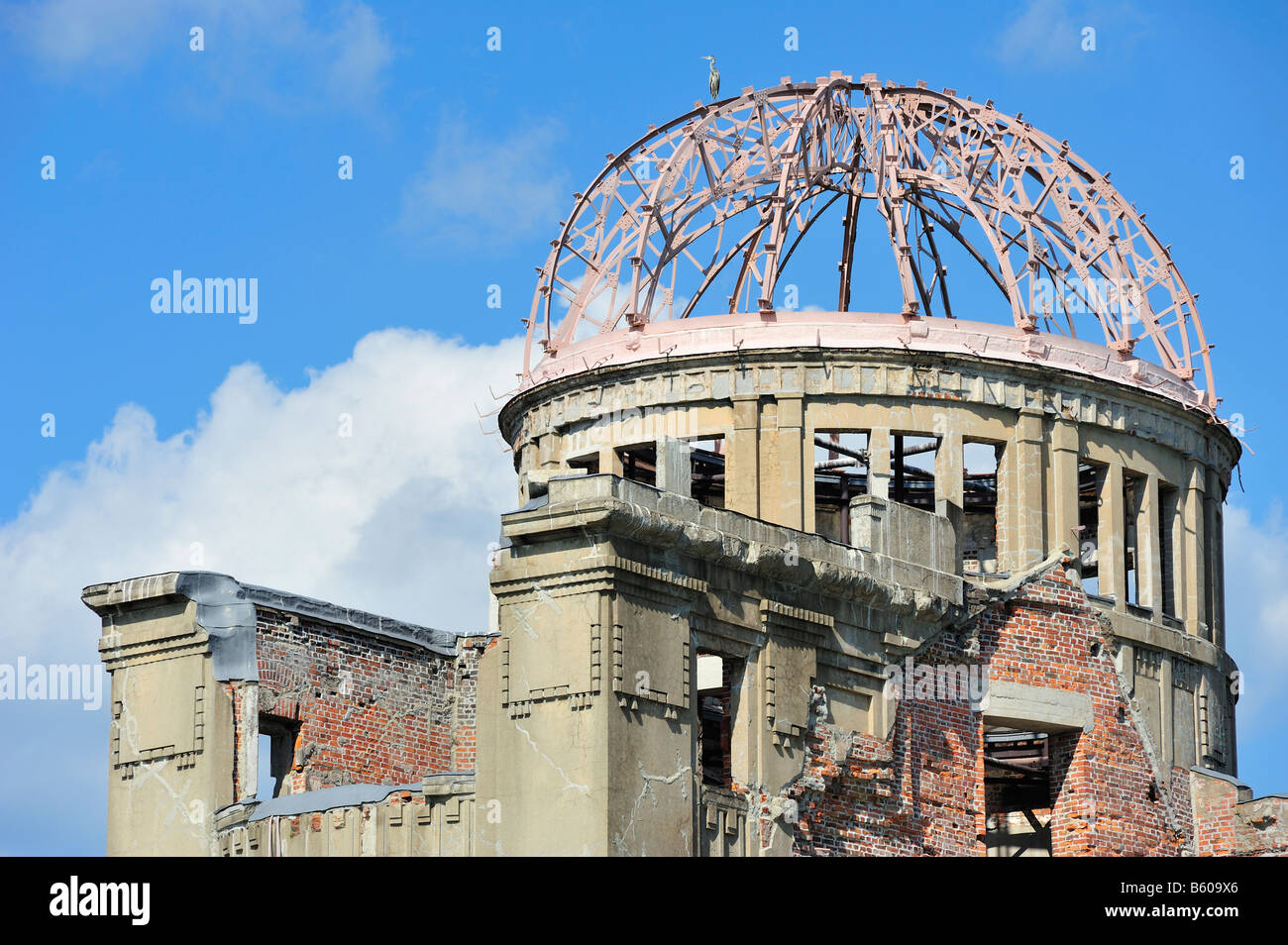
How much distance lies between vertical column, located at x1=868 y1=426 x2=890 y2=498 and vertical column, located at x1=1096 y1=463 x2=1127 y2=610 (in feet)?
11.8

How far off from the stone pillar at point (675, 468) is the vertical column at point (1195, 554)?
10494 mm

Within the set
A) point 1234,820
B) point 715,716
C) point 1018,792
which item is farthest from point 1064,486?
point 715,716

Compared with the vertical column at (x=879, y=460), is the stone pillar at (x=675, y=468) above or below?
below

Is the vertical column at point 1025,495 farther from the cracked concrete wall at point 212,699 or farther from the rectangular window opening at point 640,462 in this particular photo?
the cracked concrete wall at point 212,699

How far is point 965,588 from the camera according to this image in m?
33.9

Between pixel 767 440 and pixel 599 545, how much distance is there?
905cm

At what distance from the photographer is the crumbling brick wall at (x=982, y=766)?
3106cm

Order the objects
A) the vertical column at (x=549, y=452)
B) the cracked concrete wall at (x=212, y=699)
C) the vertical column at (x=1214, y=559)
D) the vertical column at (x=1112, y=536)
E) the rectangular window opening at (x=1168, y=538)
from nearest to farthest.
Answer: the cracked concrete wall at (x=212, y=699), the vertical column at (x=1112, y=536), the vertical column at (x=549, y=452), the rectangular window opening at (x=1168, y=538), the vertical column at (x=1214, y=559)

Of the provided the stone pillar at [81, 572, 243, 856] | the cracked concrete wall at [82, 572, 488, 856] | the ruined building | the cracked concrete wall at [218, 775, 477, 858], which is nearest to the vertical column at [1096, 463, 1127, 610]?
the ruined building

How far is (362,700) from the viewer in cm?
3556

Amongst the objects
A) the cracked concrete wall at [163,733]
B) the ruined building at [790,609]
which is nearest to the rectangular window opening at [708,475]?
the ruined building at [790,609]
